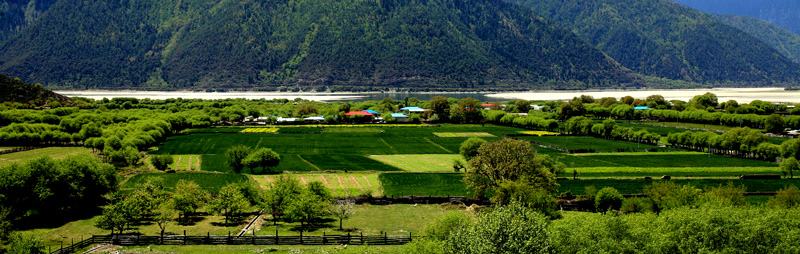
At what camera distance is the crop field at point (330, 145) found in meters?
78.8

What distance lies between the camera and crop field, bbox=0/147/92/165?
78838 millimetres

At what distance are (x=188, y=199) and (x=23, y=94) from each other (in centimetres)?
14158

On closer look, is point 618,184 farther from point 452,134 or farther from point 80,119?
point 80,119

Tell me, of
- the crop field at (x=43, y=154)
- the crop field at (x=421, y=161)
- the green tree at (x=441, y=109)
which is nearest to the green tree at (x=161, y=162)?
the crop field at (x=43, y=154)

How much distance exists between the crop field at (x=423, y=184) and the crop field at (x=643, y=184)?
11.4 m

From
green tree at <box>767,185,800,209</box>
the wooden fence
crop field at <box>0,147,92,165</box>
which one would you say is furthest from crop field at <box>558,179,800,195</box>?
crop field at <box>0,147,92,165</box>

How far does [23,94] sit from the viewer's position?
530ft

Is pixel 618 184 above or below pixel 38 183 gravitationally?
below

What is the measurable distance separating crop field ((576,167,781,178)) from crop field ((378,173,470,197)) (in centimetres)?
1451

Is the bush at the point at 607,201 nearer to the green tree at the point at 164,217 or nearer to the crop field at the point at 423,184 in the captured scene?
the crop field at the point at 423,184

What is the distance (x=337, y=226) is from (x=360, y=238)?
527 centimetres

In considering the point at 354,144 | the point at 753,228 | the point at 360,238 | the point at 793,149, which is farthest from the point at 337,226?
the point at 793,149

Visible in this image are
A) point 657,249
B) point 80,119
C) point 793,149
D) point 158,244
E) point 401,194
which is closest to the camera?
point 657,249

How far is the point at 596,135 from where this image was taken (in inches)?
4611
